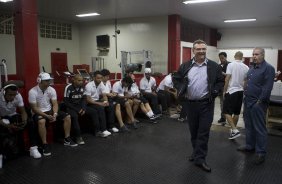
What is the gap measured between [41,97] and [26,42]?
37.6 inches

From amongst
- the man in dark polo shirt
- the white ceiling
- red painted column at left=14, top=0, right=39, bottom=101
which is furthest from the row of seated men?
the white ceiling

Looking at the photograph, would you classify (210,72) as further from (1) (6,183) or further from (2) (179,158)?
(1) (6,183)

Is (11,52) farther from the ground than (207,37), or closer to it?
closer to it

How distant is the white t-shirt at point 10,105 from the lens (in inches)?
148

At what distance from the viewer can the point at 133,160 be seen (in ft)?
12.0

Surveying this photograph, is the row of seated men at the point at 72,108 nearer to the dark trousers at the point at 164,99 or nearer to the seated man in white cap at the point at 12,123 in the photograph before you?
the seated man in white cap at the point at 12,123

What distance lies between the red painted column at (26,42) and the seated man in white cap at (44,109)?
302mm

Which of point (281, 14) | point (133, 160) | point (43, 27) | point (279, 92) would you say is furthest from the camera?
point (43, 27)

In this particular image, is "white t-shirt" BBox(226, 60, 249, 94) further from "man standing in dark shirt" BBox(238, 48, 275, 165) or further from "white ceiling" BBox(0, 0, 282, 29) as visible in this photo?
"white ceiling" BBox(0, 0, 282, 29)

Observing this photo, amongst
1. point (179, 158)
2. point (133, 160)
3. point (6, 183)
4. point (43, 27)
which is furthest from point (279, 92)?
point (43, 27)

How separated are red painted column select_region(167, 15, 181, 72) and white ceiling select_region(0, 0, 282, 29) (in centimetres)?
28

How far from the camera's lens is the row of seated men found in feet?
12.3

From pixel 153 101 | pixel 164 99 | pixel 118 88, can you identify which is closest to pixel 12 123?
pixel 118 88

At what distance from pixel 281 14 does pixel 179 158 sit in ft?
22.9
